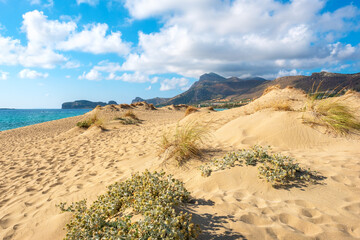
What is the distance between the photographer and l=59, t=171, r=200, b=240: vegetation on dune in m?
1.62

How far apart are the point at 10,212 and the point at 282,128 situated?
6.24 m

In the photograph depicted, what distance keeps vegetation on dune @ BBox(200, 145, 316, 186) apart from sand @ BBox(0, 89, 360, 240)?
0.14 metres

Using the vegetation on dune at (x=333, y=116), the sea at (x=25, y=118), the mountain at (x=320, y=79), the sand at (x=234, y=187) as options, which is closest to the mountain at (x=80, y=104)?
the sea at (x=25, y=118)

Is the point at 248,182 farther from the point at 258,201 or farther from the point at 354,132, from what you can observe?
the point at 354,132

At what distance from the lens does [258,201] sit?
242 cm

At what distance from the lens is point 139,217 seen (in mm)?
2090

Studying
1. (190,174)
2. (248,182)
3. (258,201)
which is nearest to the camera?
(258,201)

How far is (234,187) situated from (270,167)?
0.71 metres

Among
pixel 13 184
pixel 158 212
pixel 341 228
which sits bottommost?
Answer: pixel 13 184

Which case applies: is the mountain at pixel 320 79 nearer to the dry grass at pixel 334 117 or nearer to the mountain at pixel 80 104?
the dry grass at pixel 334 117

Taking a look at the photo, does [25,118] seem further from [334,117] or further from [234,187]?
[334,117]

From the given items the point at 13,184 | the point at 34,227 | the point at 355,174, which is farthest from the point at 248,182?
the point at 13,184

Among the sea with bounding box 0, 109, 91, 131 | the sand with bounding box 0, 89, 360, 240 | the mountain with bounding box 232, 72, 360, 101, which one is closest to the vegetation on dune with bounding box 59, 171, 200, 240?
the sand with bounding box 0, 89, 360, 240

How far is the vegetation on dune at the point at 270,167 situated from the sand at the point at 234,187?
0.45 feet
